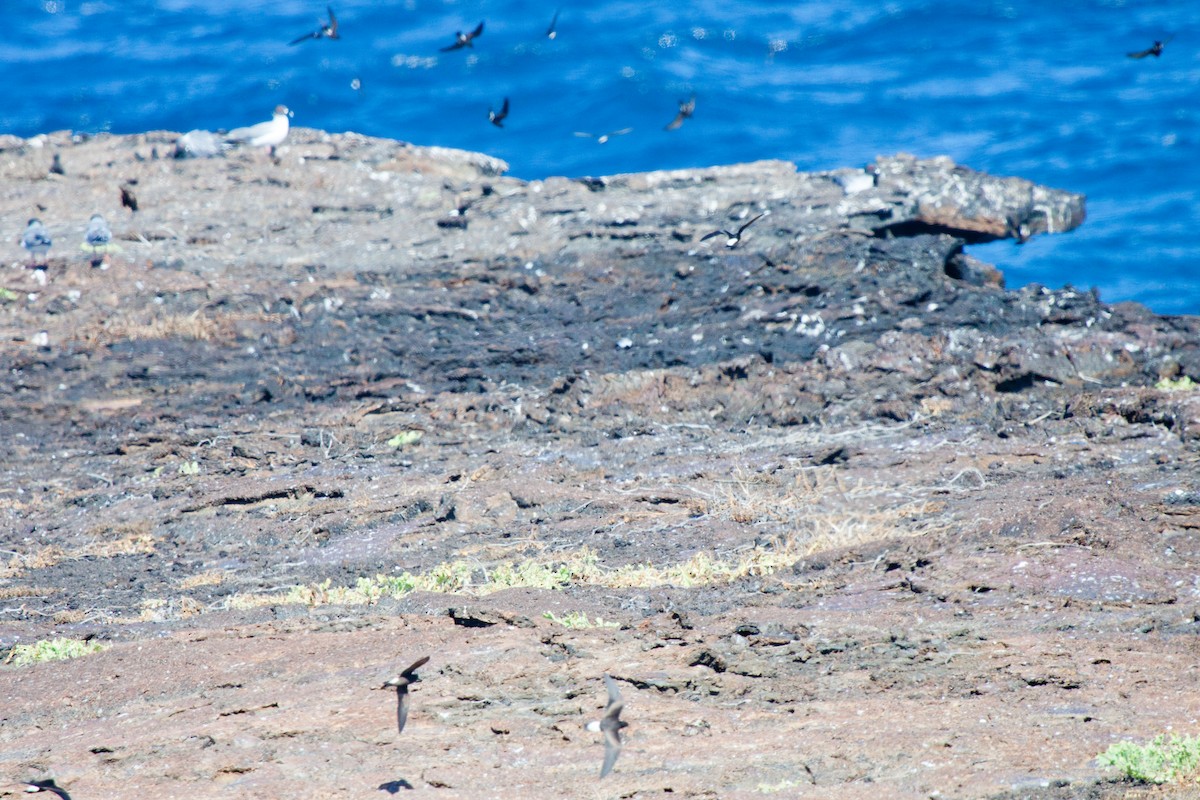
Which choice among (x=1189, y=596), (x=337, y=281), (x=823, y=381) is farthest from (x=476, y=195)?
(x=1189, y=596)

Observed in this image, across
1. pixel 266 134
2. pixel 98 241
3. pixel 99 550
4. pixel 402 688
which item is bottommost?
pixel 402 688

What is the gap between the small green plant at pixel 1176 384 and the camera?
9.42 meters

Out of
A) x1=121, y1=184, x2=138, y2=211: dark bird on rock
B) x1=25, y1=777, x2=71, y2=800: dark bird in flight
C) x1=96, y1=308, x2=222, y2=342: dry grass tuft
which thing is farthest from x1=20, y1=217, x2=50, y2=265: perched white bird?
x1=25, y1=777, x2=71, y2=800: dark bird in flight

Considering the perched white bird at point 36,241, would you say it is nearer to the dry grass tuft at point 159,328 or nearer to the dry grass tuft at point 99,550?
the dry grass tuft at point 159,328

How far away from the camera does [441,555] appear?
24.2ft

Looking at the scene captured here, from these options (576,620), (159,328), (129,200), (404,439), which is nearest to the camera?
(576,620)

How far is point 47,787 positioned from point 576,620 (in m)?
2.34

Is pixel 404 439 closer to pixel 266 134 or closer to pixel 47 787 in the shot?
pixel 47 787

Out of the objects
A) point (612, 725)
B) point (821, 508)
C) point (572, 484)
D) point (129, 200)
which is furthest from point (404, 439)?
point (129, 200)

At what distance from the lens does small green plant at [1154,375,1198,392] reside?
9.42m

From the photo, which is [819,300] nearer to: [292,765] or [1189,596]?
[1189,596]

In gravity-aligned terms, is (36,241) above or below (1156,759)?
above

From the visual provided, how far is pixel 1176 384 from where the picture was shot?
977 centimetres

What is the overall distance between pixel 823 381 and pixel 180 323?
219 inches
